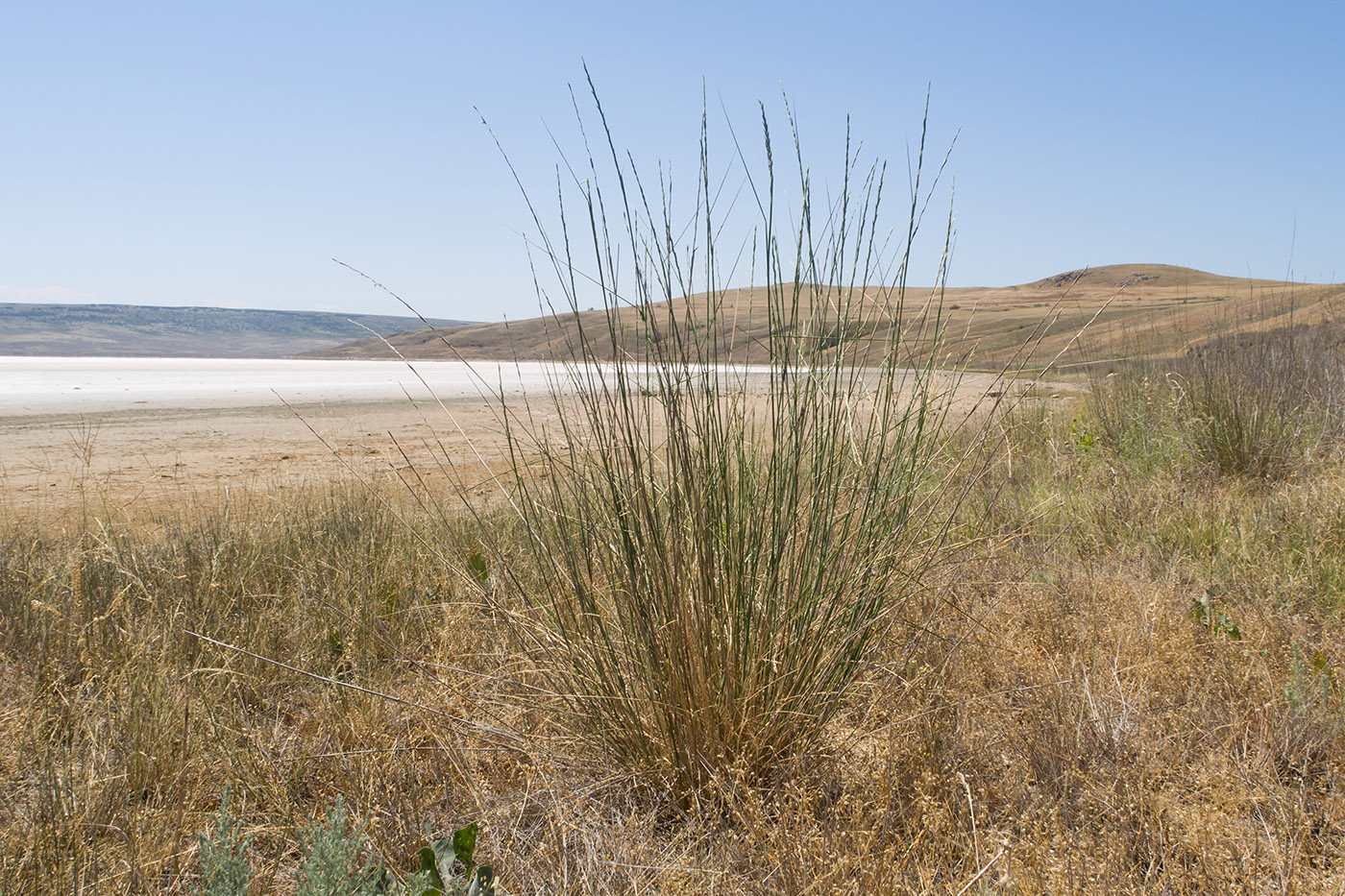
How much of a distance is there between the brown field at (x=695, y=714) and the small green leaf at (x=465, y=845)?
0.08 m

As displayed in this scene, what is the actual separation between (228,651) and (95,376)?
28.1m

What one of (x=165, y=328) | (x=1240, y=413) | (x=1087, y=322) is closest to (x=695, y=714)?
(x=1087, y=322)

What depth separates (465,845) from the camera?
4.17ft

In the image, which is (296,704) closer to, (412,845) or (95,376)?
(412,845)

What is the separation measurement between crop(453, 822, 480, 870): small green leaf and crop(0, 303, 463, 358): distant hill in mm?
137139

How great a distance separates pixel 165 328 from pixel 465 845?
17932cm

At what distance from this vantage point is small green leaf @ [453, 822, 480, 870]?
127 cm

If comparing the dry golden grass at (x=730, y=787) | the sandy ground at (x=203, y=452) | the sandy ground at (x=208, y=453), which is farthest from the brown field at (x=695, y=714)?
the sandy ground at (x=203, y=452)

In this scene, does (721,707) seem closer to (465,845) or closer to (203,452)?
(465,845)

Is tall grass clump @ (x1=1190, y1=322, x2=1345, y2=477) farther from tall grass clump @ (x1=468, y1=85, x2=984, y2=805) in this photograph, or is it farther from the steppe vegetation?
tall grass clump @ (x1=468, y1=85, x2=984, y2=805)

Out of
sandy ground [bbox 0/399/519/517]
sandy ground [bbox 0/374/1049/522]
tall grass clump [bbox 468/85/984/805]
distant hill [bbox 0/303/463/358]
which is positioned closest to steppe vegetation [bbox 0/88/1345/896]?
tall grass clump [bbox 468/85/984/805]

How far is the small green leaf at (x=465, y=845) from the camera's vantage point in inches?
49.9

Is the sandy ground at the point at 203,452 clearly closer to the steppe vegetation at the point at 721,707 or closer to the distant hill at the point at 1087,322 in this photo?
the distant hill at the point at 1087,322

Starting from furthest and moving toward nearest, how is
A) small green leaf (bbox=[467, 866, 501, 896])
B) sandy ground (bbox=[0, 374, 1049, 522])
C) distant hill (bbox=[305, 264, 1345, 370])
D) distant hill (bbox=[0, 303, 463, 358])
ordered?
distant hill (bbox=[0, 303, 463, 358]) < sandy ground (bbox=[0, 374, 1049, 522]) < distant hill (bbox=[305, 264, 1345, 370]) < small green leaf (bbox=[467, 866, 501, 896])
